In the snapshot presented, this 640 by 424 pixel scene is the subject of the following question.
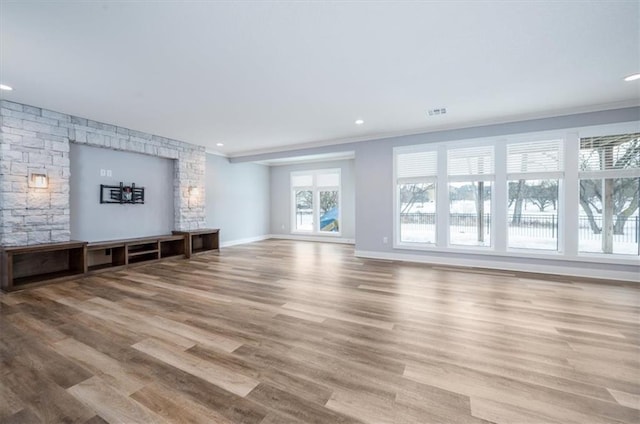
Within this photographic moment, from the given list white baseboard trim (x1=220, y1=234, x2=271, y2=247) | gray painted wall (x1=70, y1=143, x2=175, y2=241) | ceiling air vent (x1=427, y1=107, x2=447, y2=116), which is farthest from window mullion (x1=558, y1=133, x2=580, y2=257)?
gray painted wall (x1=70, y1=143, x2=175, y2=241)

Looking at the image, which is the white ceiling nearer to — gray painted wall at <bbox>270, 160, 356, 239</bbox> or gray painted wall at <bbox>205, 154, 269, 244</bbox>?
gray painted wall at <bbox>205, 154, 269, 244</bbox>

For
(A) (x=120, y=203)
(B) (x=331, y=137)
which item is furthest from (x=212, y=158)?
(B) (x=331, y=137)

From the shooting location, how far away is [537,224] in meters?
5.03

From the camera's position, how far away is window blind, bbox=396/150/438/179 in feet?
18.9

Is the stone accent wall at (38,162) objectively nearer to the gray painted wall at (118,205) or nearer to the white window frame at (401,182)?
the gray painted wall at (118,205)

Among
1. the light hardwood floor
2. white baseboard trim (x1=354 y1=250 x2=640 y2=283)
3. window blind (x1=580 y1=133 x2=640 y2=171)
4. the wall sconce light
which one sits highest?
window blind (x1=580 y1=133 x2=640 y2=171)

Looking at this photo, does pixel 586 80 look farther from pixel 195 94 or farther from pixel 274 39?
pixel 195 94

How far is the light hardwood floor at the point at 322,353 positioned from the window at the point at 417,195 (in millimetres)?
2051

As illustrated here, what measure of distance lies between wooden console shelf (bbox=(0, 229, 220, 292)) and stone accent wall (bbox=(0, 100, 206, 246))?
0.33m

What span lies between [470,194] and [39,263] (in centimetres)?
776

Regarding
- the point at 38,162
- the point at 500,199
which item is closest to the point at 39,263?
the point at 38,162

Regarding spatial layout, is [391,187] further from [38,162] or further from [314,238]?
[38,162]

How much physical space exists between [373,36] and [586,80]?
302 cm

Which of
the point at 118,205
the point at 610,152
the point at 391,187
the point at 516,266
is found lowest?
the point at 516,266
